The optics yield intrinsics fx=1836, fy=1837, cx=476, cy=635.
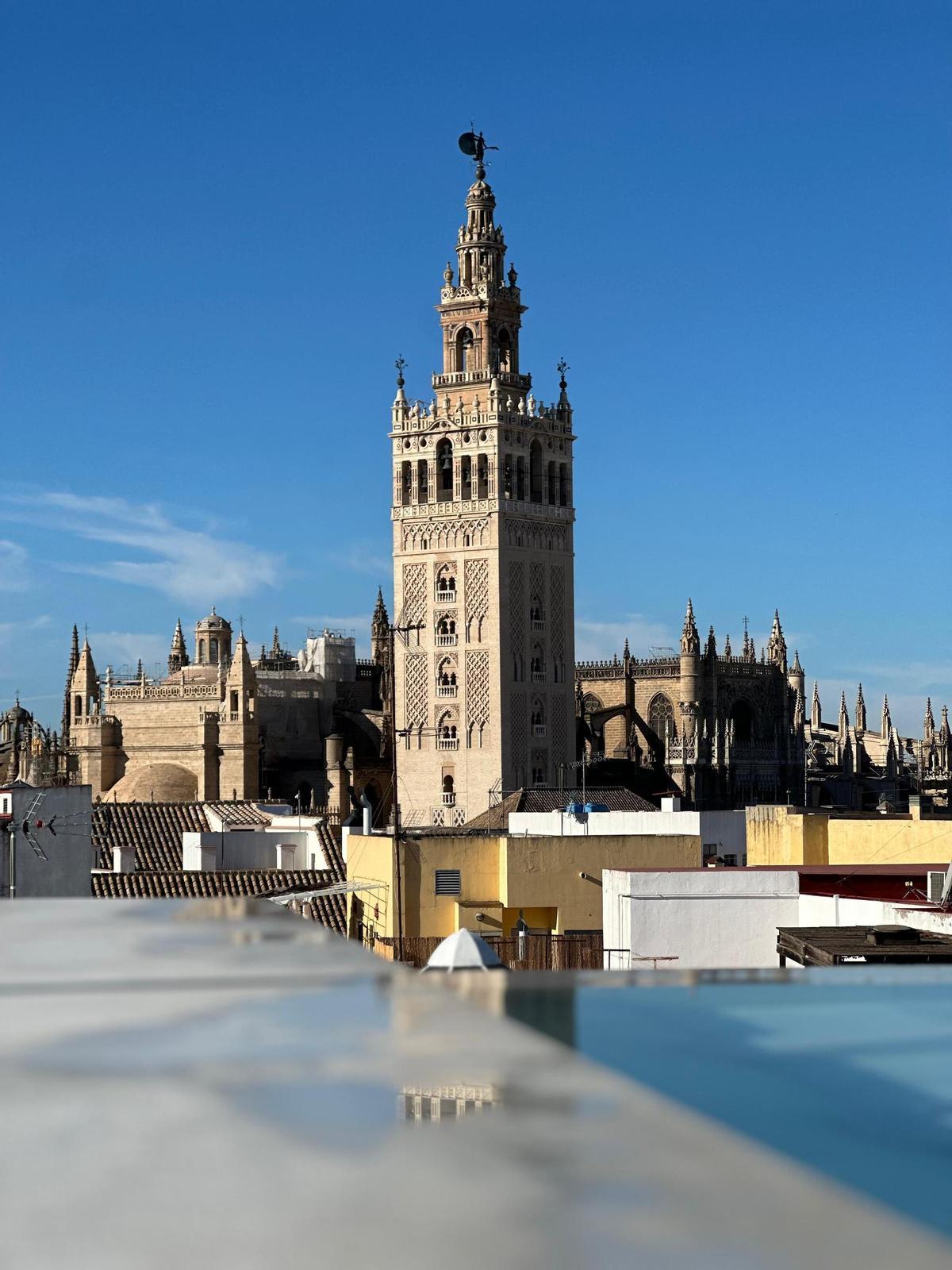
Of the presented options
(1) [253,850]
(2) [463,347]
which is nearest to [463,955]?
(1) [253,850]

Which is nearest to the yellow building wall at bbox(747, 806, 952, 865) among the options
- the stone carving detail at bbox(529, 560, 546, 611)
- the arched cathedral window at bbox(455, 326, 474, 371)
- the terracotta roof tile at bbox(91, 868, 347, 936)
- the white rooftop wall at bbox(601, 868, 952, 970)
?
the terracotta roof tile at bbox(91, 868, 347, 936)

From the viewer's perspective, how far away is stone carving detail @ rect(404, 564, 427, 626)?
63.5 metres

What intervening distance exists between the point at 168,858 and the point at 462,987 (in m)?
30.1

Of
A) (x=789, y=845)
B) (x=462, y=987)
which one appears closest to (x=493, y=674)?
(x=789, y=845)

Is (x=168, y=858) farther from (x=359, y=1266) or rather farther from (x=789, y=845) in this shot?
(x=359, y=1266)

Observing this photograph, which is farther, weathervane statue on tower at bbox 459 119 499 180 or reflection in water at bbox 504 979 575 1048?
weathervane statue on tower at bbox 459 119 499 180

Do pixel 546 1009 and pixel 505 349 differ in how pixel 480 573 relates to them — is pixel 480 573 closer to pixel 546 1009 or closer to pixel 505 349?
pixel 505 349

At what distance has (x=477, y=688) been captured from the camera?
62.2 m

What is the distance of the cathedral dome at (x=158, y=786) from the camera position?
204 feet

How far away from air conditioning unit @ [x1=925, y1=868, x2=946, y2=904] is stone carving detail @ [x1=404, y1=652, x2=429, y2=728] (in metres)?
43.9

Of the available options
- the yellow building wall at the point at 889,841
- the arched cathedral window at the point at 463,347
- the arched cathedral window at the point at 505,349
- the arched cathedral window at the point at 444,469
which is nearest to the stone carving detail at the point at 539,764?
the arched cathedral window at the point at 444,469

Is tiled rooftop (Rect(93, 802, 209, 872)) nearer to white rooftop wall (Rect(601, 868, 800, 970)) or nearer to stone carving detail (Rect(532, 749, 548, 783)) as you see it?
white rooftop wall (Rect(601, 868, 800, 970))

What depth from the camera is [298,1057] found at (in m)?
3.38

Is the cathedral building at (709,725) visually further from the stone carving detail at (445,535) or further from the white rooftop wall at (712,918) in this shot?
the white rooftop wall at (712,918)
